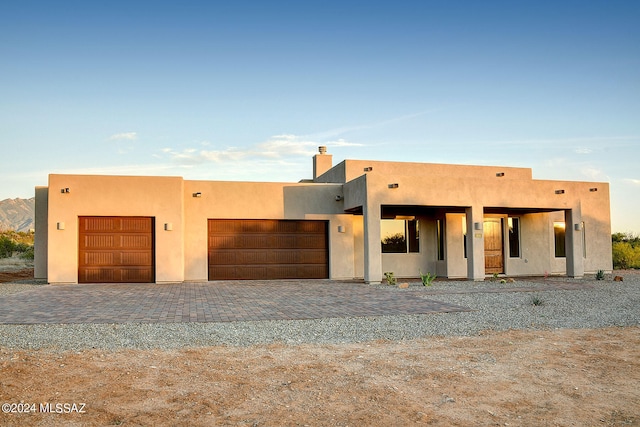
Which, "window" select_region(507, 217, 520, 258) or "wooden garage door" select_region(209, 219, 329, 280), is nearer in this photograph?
"wooden garage door" select_region(209, 219, 329, 280)

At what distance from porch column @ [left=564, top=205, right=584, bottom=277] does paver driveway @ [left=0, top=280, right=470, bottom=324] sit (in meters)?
8.31

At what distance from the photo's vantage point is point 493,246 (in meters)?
21.2

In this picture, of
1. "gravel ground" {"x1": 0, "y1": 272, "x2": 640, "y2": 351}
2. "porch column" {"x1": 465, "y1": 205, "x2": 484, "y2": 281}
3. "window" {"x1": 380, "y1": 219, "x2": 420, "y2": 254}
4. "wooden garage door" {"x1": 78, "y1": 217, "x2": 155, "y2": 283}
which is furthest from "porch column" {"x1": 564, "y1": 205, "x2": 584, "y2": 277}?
"wooden garage door" {"x1": 78, "y1": 217, "x2": 155, "y2": 283}

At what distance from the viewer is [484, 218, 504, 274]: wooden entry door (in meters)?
21.0

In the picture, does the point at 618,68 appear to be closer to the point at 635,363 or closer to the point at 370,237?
the point at 370,237

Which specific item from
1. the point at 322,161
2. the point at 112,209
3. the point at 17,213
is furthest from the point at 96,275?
the point at 17,213

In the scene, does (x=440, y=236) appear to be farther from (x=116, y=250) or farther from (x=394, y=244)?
(x=116, y=250)

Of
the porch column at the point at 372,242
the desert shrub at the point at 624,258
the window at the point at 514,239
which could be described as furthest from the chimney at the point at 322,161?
the desert shrub at the point at 624,258

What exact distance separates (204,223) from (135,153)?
4.19 metres

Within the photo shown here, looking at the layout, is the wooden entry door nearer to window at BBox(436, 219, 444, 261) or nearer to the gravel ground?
window at BBox(436, 219, 444, 261)

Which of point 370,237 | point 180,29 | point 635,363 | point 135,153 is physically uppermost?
point 180,29

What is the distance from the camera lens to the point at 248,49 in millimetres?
17312

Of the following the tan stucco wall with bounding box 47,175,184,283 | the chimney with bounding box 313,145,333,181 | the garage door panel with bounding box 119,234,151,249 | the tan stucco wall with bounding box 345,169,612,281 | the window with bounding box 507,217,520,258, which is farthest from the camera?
the chimney with bounding box 313,145,333,181

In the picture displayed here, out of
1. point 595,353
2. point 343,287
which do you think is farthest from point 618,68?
point 595,353
